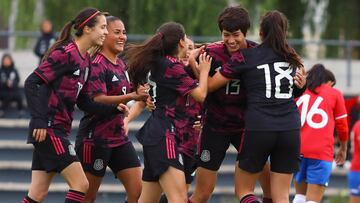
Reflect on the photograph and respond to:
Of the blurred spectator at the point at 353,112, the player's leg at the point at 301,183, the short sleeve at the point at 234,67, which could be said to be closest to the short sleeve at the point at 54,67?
the short sleeve at the point at 234,67

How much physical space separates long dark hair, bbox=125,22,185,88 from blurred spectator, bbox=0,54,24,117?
10.1m

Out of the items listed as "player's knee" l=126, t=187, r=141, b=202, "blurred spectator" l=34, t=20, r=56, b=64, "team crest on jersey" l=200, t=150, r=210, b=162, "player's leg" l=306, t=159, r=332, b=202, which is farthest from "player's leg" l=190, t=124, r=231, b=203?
"blurred spectator" l=34, t=20, r=56, b=64

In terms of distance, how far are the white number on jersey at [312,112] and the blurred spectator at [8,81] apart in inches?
323

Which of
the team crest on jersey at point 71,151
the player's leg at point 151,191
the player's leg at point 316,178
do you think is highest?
the team crest on jersey at point 71,151

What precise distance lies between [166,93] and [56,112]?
101cm

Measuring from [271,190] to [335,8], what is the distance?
51.7ft

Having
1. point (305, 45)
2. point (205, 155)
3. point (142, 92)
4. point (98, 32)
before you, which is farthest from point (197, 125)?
point (305, 45)

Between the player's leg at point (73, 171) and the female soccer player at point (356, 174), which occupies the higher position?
the player's leg at point (73, 171)

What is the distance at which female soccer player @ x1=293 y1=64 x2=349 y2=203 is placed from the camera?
12695 mm

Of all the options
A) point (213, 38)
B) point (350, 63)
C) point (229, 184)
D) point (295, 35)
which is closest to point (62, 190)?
point (229, 184)

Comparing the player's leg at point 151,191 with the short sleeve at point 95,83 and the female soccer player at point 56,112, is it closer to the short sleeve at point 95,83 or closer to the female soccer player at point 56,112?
the female soccer player at point 56,112

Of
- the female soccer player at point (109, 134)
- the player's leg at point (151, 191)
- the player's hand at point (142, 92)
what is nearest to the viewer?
the player's hand at point (142, 92)

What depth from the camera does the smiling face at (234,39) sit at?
980cm

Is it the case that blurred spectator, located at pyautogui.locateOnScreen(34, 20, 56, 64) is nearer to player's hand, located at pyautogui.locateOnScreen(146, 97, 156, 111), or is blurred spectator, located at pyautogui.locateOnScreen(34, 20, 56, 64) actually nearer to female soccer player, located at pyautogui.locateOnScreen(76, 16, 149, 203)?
female soccer player, located at pyautogui.locateOnScreen(76, 16, 149, 203)
